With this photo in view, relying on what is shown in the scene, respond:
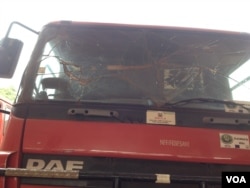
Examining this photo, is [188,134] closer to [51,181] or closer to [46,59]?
[51,181]

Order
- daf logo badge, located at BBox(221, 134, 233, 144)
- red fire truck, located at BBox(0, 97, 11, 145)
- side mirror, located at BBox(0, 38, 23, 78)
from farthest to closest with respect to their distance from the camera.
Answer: red fire truck, located at BBox(0, 97, 11, 145) < side mirror, located at BBox(0, 38, 23, 78) < daf logo badge, located at BBox(221, 134, 233, 144)

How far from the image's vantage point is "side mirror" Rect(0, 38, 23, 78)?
2787mm

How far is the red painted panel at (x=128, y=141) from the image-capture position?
7.49 ft

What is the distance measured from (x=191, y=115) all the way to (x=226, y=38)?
0.86 m

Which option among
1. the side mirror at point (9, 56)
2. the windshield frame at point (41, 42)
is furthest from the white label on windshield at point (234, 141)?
the side mirror at point (9, 56)

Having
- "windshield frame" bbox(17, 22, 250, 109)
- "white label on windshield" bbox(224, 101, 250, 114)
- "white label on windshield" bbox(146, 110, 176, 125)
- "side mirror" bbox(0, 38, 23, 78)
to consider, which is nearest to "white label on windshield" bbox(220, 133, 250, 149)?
"white label on windshield" bbox(224, 101, 250, 114)

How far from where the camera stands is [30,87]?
8.59 ft

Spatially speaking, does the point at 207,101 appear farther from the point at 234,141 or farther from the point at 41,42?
the point at 41,42

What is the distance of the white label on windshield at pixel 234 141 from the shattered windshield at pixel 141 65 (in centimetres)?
35

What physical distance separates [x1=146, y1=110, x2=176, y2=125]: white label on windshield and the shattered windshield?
0.32 feet

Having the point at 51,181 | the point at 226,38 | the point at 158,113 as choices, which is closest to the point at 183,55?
the point at 226,38

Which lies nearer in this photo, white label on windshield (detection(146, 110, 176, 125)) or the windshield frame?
white label on windshield (detection(146, 110, 176, 125))

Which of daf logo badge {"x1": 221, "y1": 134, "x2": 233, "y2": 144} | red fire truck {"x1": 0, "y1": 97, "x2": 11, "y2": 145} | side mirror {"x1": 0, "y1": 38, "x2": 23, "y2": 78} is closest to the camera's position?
daf logo badge {"x1": 221, "y1": 134, "x2": 233, "y2": 144}

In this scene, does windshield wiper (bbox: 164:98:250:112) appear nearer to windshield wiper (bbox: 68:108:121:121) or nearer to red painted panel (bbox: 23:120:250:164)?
red painted panel (bbox: 23:120:250:164)
